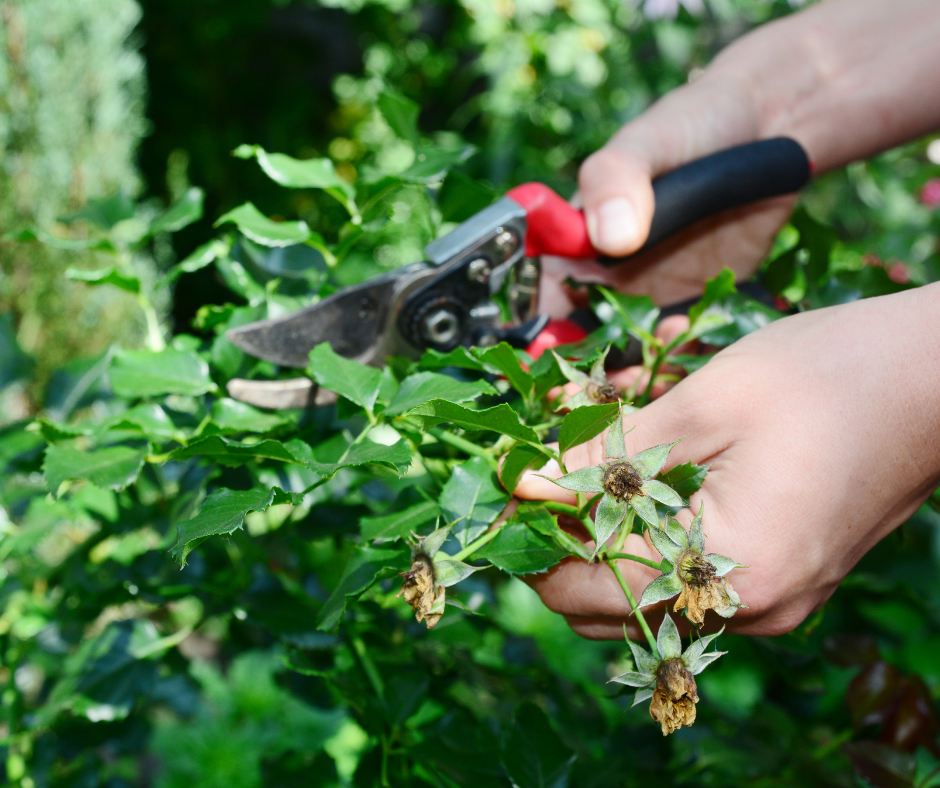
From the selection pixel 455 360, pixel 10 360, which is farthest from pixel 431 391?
pixel 10 360

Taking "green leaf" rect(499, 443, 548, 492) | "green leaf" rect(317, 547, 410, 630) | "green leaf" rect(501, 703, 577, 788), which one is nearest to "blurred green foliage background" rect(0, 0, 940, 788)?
"green leaf" rect(501, 703, 577, 788)

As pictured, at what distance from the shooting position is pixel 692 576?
1.44 ft

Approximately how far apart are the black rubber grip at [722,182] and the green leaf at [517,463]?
15.7 inches

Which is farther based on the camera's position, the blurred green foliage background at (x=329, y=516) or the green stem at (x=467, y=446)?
the blurred green foliage background at (x=329, y=516)

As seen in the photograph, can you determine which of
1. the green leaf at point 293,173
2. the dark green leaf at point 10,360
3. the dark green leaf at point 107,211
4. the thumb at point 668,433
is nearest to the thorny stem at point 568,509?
the thumb at point 668,433

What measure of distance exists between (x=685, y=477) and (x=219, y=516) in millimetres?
292

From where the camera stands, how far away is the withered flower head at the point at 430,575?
0.46 meters

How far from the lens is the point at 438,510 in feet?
1.70

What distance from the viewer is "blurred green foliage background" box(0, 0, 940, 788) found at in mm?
709

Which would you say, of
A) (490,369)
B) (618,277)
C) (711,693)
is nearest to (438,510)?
(490,369)

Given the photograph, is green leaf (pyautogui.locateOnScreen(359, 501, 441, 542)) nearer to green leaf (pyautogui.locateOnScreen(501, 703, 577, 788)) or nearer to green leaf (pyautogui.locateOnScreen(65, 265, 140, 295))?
green leaf (pyautogui.locateOnScreen(501, 703, 577, 788))

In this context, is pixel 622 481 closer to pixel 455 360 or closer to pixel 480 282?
pixel 455 360

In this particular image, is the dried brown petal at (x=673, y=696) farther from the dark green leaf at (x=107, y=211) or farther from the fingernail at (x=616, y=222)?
the dark green leaf at (x=107, y=211)

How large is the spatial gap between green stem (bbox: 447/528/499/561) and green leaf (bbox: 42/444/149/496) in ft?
0.81
